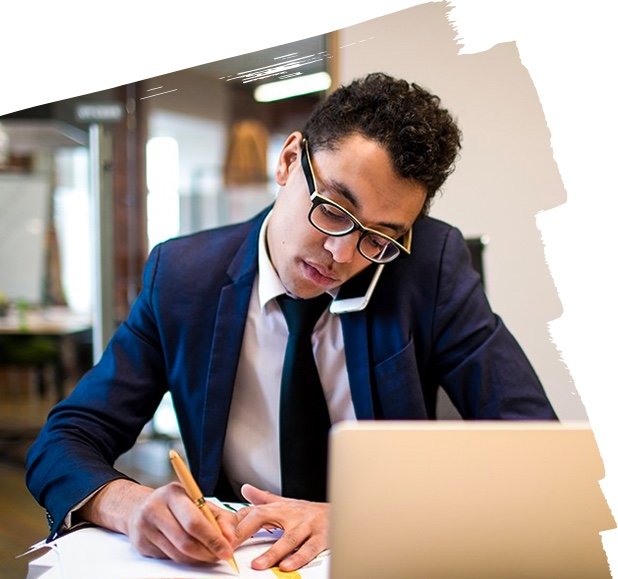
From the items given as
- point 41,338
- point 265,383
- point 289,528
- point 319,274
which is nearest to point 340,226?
point 319,274

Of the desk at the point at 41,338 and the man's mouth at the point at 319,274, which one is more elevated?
the man's mouth at the point at 319,274

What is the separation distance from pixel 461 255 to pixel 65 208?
17.8ft

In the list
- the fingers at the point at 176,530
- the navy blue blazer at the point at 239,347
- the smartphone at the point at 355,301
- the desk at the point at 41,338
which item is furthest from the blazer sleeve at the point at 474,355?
the desk at the point at 41,338

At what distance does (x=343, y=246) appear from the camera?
1.16 metres

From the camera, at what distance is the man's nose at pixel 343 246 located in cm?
116

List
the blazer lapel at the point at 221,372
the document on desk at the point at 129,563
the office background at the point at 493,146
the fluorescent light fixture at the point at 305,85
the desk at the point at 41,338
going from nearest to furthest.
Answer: the document on desk at the point at 129,563 → the blazer lapel at the point at 221,372 → the fluorescent light fixture at the point at 305,85 → the office background at the point at 493,146 → the desk at the point at 41,338

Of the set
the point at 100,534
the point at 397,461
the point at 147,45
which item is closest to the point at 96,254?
the point at 147,45

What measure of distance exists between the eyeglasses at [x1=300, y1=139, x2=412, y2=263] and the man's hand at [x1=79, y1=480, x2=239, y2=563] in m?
0.47

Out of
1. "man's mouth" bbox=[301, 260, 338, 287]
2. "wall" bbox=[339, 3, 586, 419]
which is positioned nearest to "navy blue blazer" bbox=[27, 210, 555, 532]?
"man's mouth" bbox=[301, 260, 338, 287]

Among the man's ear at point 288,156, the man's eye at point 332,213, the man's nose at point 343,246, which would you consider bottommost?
the man's nose at point 343,246

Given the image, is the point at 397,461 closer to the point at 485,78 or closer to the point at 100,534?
the point at 100,534

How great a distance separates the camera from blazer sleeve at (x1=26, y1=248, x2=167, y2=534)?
1.10m

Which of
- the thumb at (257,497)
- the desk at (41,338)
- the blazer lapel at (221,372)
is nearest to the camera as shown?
Result: the thumb at (257,497)

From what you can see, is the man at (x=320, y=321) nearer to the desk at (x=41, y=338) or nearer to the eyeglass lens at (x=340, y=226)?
the eyeglass lens at (x=340, y=226)
